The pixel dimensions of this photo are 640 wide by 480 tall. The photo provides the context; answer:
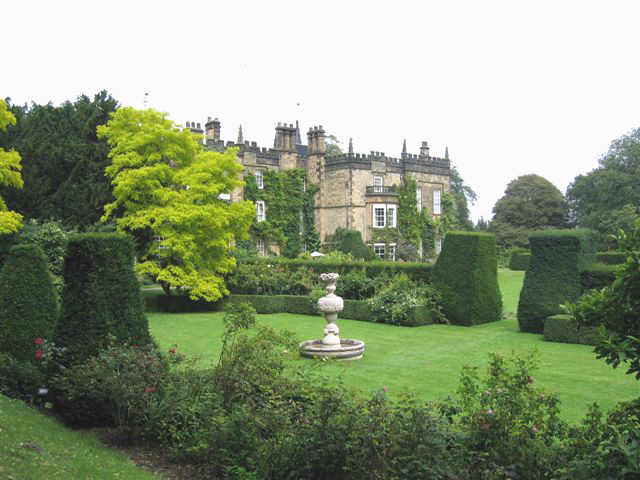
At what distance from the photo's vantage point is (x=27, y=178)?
20.8 m

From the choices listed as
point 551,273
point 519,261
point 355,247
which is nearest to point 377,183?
point 355,247

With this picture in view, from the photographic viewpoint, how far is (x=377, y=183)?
40875mm

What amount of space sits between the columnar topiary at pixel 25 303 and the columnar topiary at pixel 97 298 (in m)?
1.89

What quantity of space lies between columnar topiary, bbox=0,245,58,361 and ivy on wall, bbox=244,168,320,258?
25362 mm

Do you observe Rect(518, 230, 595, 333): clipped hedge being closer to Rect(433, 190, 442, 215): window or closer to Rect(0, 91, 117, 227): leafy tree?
Rect(0, 91, 117, 227): leafy tree

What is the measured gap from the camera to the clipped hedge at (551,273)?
15.4 metres

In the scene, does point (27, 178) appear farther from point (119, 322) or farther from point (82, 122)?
point (119, 322)

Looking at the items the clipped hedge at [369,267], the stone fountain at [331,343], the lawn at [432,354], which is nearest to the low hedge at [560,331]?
the lawn at [432,354]

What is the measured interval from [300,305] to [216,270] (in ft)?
11.6

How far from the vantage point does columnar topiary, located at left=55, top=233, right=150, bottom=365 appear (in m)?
7.72

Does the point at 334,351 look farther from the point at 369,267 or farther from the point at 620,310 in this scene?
the point at 369,267

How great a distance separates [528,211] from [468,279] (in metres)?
37.6

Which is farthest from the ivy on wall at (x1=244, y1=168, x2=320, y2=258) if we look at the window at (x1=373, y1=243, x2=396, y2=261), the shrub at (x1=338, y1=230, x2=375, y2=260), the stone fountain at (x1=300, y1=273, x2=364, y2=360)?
the stone fountain at (x1=300, y1=273, x2=364, y2=360)

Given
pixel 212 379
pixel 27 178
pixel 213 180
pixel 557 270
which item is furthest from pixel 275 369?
pixel 27 178
